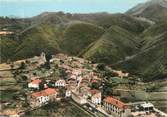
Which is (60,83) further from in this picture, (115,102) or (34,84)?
(115,102)

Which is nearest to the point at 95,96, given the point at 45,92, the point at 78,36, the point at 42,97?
the point at 45,92

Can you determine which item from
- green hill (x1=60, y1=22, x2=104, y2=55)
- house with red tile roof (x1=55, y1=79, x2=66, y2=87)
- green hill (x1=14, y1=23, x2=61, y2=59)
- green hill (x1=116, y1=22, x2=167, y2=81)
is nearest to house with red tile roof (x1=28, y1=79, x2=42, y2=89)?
house with red tile roof (x1=55, y1=79, x2=66, y2=87)

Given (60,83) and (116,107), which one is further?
(60,83)

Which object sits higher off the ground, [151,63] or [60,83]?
[151,63]

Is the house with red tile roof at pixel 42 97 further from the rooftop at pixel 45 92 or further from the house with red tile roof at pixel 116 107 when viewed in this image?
the house with red tile roof at pixel 116 107

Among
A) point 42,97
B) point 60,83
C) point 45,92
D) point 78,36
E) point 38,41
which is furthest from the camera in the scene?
point 78,36

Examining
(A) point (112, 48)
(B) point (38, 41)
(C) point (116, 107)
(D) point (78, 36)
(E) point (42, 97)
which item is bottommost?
(C) point (116, 107)

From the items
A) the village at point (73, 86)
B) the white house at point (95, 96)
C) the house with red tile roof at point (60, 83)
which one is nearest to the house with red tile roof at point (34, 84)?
the village at point (73, 86)
